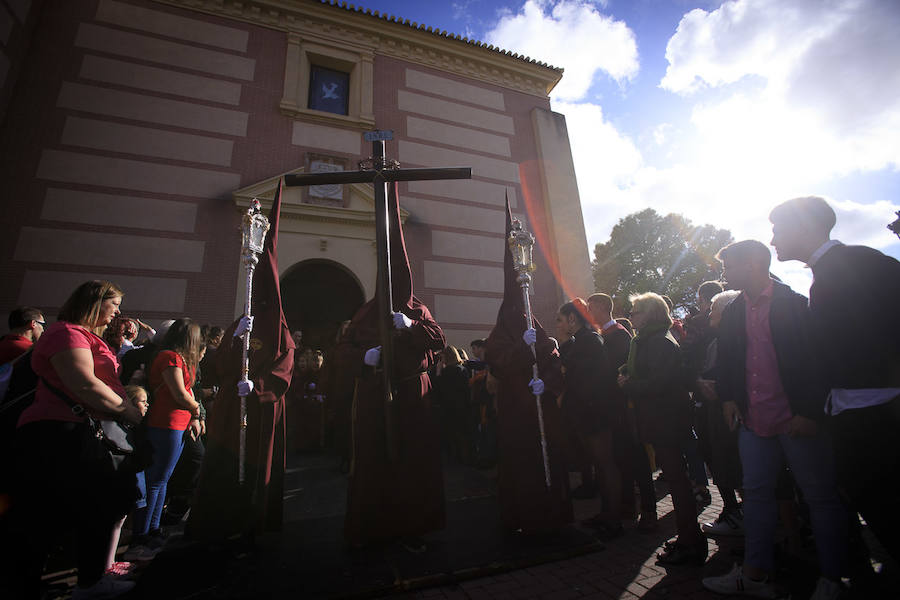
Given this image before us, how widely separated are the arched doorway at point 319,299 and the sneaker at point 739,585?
8443mm

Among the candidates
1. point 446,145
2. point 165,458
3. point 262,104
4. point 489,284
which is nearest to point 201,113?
point 262,104

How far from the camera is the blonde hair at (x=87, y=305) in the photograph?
2.31m

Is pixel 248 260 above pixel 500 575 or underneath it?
above

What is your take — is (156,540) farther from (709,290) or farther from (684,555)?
(709,290)

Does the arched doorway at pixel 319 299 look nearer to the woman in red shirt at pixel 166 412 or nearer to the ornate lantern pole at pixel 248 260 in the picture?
the ornate lantern pole at pixel 248 260

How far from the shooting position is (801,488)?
2.19 meters

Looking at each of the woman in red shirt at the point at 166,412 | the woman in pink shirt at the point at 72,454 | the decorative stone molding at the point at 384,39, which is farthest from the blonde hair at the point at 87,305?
the decorative stone molding at the point at 384,39

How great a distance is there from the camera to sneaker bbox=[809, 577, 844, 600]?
1.95m

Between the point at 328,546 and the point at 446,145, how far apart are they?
10.6 metres

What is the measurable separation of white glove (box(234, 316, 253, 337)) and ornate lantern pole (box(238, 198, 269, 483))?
31 millimetres

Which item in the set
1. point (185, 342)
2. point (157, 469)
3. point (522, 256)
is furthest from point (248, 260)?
point (522, 256)

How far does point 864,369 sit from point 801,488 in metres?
0.78

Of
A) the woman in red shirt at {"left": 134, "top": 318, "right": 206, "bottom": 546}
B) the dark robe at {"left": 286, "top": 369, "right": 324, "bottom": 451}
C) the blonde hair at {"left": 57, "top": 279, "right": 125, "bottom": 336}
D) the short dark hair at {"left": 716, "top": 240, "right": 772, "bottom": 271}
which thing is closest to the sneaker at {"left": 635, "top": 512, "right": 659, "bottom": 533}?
the short dark hair at {"left": 716, "top": 240, "right": 772, "bottom": 271}

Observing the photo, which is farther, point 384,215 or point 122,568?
point 384,215
